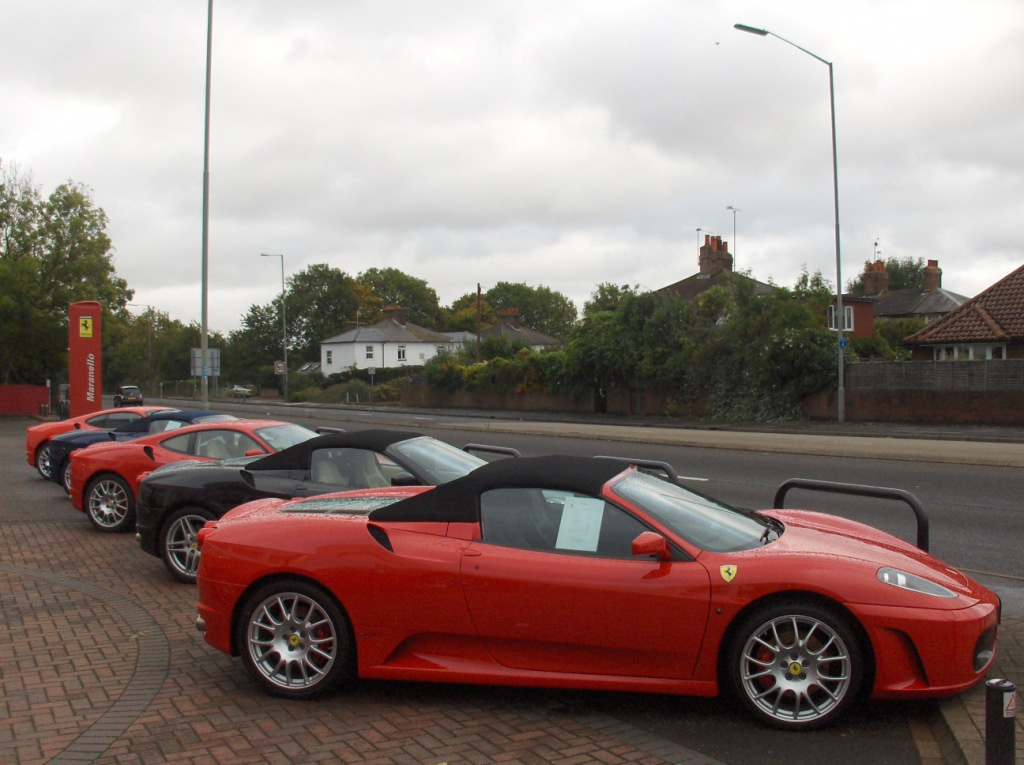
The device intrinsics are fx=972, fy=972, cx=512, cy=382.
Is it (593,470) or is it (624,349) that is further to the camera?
(624,349)

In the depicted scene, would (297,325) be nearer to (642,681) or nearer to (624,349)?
(624,349)

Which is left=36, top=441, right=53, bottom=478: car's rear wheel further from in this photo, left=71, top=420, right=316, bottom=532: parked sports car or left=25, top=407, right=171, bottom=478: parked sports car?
left=71, top=420, right=316, bottom=532: parked sports car

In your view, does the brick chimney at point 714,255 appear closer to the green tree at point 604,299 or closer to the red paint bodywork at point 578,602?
the green tree at point 604,299

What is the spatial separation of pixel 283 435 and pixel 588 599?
6606 mm

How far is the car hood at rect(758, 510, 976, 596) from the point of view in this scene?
5.05 metres

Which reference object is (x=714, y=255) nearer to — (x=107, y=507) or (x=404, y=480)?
(x=107, y=507)

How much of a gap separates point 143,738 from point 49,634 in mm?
2414

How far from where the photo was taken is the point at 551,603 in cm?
502

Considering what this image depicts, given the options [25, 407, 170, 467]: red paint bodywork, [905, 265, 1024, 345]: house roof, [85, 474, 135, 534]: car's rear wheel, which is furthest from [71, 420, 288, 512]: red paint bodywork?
[905, 265, 1024, 345]: house roof

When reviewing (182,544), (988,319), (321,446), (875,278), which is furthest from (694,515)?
(875,278)

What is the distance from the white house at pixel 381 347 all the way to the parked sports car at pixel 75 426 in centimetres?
7449

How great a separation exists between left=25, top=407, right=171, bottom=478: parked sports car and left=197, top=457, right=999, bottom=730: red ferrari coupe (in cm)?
1065

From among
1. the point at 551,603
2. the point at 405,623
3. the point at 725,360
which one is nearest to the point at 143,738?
the point at 405,623

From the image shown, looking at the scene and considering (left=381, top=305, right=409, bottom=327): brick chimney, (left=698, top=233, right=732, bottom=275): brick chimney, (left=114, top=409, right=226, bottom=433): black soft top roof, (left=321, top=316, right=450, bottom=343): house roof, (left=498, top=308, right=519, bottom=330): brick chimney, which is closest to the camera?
(left=114, top=409, right=226, bottom=433): black soft top roof
